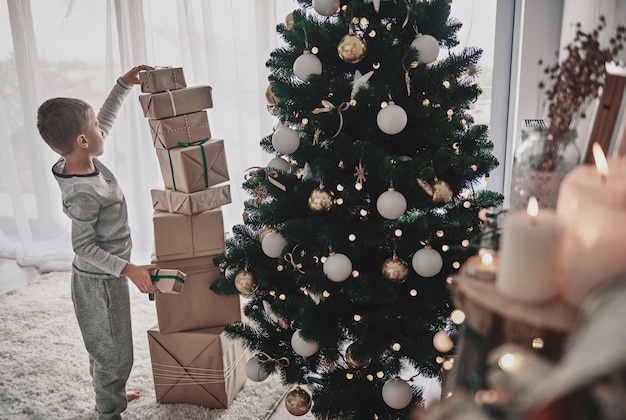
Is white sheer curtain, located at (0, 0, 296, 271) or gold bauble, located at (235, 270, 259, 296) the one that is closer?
gold bauble, located at (235, 270, 259, 296)

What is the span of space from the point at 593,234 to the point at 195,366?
1587mm

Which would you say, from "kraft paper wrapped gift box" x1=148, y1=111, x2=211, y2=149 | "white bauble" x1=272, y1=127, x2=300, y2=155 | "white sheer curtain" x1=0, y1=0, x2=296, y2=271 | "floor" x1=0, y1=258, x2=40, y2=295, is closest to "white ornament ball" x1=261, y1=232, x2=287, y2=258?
"white bauble" x1=272, y1=127, x2=300, y2=155

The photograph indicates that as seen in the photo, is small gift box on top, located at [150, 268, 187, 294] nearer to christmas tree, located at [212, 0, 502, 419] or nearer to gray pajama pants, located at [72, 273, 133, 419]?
gray pajama pants, located at [72, 273, 133, 419]

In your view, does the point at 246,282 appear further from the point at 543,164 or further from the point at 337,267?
the point at 543,164

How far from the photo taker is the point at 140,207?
325 cm

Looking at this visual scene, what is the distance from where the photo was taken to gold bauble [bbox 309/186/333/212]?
1.41m

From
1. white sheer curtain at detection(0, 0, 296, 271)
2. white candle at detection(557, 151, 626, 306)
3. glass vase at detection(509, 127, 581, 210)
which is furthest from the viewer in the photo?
white sheer curtain at detection(0, 0, 296, 271)

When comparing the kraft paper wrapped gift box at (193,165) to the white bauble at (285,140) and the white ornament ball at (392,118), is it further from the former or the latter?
the white ornament ball at (392,118)

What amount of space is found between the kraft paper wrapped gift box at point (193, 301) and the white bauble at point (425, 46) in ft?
3.29

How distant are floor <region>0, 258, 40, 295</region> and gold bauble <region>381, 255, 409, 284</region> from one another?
258cm

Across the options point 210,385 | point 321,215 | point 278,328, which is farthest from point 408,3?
point 210,385

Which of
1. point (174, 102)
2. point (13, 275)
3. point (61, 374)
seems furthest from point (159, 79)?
point (13, 275)

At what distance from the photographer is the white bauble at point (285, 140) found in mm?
1451

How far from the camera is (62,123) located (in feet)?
5.52
